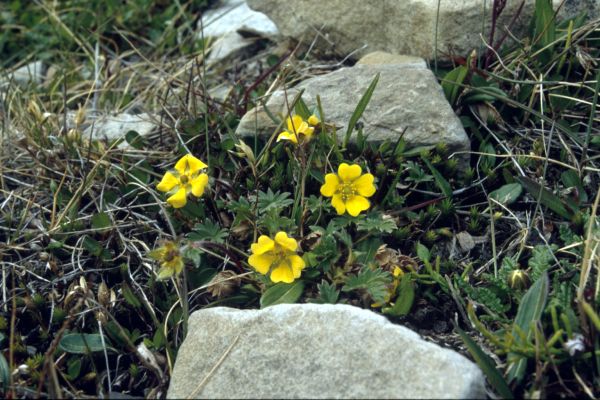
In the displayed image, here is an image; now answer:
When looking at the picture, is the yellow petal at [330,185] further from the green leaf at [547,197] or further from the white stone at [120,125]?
the white stone at [120,125]

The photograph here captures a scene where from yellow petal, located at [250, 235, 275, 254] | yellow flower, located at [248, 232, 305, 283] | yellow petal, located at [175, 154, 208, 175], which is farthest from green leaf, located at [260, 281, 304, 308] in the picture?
yellow petal, located at [175, 154, 208, 175]

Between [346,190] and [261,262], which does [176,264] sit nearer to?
[261,262]

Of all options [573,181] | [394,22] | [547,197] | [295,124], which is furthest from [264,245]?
[394,22]

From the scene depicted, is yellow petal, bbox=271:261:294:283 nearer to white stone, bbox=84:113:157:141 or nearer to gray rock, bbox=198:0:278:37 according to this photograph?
white stone, bbox=84:113:157:141

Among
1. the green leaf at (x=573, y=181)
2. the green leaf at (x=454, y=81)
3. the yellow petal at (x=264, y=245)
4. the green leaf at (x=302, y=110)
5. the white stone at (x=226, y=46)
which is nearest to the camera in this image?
the yellow petal at (x=264, y=245)

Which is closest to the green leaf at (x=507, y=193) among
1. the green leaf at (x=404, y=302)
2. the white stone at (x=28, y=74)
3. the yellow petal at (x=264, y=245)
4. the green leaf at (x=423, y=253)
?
the green leaf at (x=423, y=253)

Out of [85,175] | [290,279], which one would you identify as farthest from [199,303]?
[85,175]
